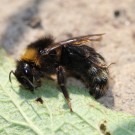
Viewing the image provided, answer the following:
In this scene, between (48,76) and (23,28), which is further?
(23,28)

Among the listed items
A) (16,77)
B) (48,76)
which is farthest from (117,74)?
(16,77)

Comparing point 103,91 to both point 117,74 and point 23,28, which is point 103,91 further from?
point 23,28

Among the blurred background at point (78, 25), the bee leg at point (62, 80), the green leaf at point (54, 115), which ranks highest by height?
the blurred background at point (78, 25)

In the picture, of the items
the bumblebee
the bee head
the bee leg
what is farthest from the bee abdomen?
the bee head

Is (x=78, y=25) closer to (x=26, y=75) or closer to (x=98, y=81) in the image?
(x=98, y=81)

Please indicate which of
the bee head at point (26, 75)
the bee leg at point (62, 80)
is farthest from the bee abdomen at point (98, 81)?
the bee head at point (26, 75)

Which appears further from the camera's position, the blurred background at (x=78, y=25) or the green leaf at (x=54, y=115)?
the blurred background at (x=78, y=25)

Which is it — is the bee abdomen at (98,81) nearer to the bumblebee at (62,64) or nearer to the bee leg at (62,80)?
the bumblebee at (62,64)
